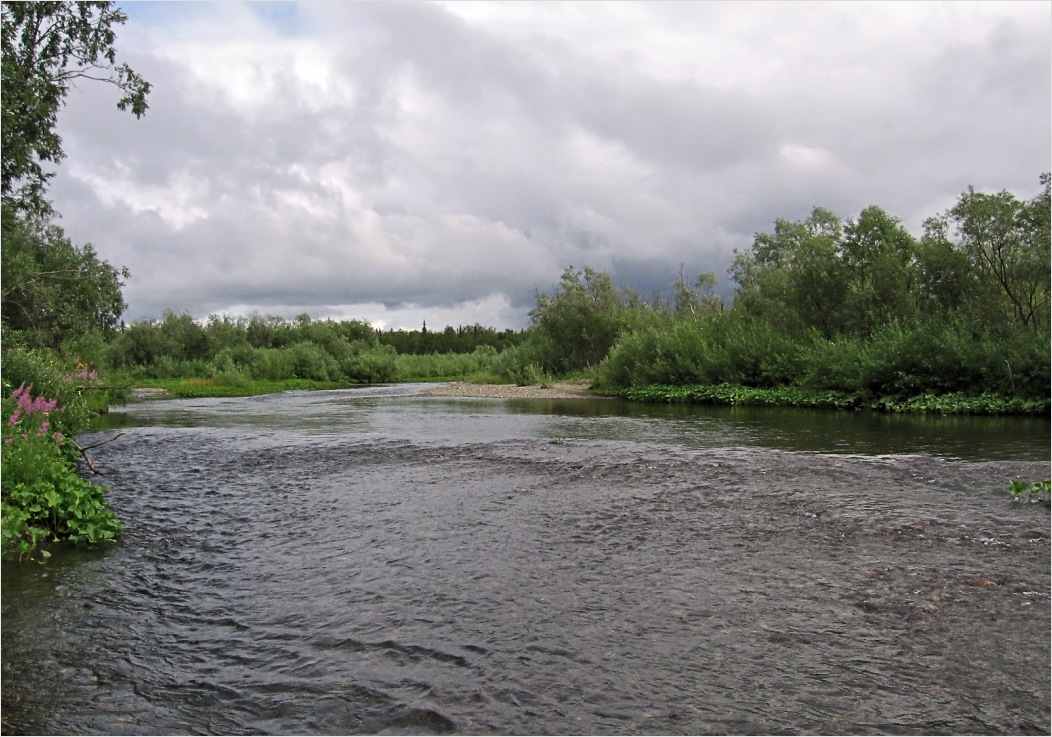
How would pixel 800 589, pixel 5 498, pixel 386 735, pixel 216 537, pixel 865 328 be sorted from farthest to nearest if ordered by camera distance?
pixel 865 328 → pixel 216 537 → pixel 5 498 → pixel 800 589 → pixel 386 735

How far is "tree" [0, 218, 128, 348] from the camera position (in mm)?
16281

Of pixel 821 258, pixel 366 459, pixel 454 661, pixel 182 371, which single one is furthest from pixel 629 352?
pixel 182 371

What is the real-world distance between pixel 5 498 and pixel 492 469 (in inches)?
395

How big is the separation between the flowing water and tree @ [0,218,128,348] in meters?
4.72

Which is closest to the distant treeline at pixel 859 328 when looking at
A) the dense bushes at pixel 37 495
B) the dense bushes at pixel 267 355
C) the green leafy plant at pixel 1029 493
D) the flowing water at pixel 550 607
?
the dense bushes at pixel 37 495

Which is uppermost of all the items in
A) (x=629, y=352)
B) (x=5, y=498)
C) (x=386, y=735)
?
(x=629, y=352)

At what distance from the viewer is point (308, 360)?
9056 cm

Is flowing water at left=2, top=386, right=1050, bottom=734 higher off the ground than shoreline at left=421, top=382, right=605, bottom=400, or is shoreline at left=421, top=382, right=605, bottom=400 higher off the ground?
shoreline at left=421, top=382, right=605, bottom=400

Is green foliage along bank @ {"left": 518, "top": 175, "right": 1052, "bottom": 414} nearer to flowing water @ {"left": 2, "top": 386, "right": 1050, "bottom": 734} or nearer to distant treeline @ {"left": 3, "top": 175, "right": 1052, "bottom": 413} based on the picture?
distant treeline @ {"left": 3, "top": 175, "right": 1052, "bottom": 413}

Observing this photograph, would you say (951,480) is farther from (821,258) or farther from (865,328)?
(821,258)

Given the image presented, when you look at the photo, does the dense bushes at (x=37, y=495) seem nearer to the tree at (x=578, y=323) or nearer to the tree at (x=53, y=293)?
the tree at (x=53, y=293)

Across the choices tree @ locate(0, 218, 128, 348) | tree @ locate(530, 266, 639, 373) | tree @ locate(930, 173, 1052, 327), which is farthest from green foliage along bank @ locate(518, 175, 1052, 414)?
tree @ locate(0, 218, 128, 348)

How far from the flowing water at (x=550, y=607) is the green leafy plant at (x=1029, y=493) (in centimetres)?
33

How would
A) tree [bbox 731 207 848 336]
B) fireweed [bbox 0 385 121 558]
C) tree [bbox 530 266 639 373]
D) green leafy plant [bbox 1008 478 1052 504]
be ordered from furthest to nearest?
tree [bbox 530 266 639 373] → tree [bbox 731 207 848 336] → green leafy plant [bbox 1008 478 1052 504] → fireweed [bbox 0 385 121 558]
